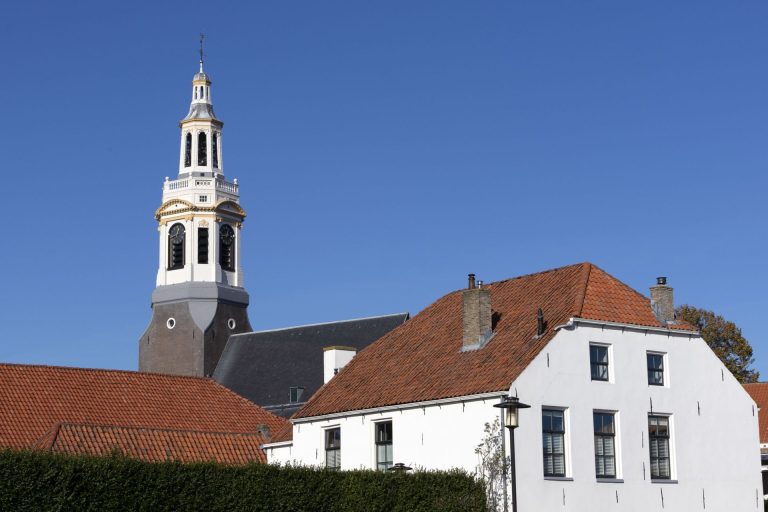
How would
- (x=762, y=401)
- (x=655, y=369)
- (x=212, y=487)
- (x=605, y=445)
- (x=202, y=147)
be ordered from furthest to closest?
(x=202, y=147), (x=762, y=401), (x=655, y=369), (x=605, y=445), (x=212, y=487)

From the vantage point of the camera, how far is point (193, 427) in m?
45.8

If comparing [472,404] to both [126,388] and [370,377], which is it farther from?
[126,388]

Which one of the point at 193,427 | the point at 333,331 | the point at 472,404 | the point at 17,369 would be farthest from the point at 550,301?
the point at 333,331

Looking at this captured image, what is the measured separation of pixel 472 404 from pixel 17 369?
17.9m

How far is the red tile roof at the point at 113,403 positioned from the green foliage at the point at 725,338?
33912mm

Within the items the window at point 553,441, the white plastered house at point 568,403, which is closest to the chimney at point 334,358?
the white plastered house at point 568,403

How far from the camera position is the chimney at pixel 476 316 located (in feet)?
120

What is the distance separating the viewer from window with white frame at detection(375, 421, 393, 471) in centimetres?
3672

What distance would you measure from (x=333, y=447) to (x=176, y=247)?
38.4m

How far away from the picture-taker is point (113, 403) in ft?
149

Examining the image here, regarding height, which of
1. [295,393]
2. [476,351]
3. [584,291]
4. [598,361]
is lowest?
[598,361]

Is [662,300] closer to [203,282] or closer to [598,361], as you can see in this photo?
[598,361]

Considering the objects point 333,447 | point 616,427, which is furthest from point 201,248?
point 616,427

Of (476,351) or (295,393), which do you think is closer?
(476,351)
